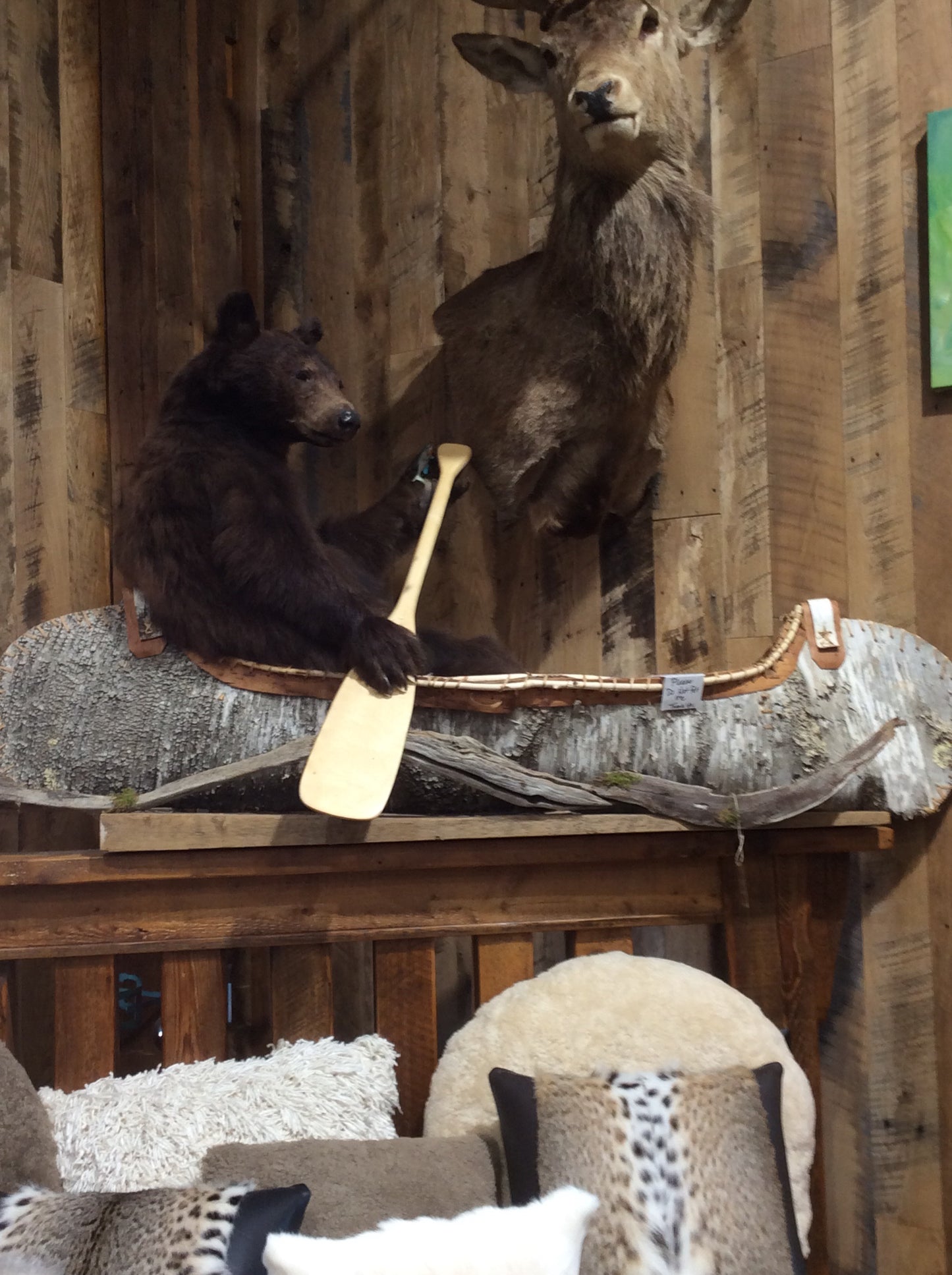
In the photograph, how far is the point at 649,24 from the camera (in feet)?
4.44

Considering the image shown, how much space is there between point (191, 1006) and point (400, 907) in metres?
0.26

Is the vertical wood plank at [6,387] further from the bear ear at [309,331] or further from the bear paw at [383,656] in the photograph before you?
the bear paw at [383,656]

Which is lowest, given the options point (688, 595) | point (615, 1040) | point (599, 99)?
point (615, 1040)

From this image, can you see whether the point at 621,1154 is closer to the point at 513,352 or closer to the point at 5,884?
the point at 5,884

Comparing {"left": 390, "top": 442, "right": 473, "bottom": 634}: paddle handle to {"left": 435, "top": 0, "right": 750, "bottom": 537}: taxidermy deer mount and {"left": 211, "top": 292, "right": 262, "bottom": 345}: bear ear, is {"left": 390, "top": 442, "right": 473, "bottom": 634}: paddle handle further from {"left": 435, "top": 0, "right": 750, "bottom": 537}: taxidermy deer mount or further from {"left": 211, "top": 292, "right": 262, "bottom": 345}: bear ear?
{"left": 211, "top": 292, "right": 262, "bottom": 345}: bear ear

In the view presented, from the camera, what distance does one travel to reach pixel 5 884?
1.10m

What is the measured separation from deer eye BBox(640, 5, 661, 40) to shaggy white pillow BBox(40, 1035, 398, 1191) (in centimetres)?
129

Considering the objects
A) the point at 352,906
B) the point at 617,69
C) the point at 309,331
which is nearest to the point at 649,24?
the point at 617,69

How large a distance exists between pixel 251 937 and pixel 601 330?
36.3 inches

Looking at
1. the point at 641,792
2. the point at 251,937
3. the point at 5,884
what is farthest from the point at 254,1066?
the point at 641,792

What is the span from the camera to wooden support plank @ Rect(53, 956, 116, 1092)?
3.74 feet

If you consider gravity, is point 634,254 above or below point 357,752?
above

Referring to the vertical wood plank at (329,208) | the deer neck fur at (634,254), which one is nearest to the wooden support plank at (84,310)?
the vertical wood plank at (329,208)

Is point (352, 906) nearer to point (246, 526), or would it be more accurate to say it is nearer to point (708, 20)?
point (246, 526)
